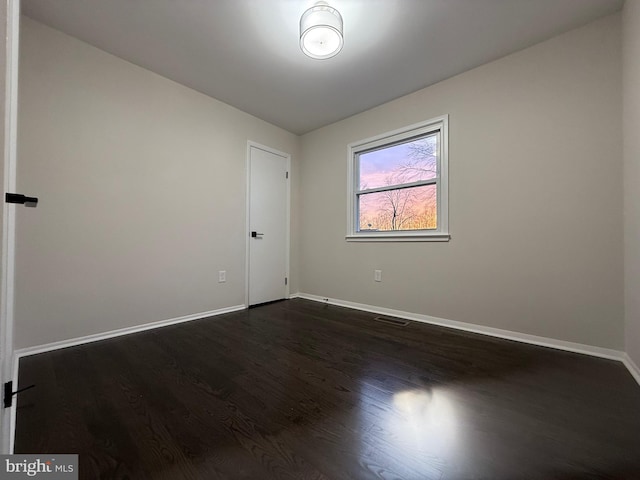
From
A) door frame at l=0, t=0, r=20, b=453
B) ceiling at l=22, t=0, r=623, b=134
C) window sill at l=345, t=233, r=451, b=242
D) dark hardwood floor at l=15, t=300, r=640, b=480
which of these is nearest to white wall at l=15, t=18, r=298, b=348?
ceiling at l=22, t=0, r=623, b=134

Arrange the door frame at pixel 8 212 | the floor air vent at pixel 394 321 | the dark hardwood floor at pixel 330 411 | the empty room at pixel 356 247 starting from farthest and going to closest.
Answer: the floor air vent at pixel 394 321 → the empty room at pixel 356 247 → the dark hardwood floor at pixel 330 411 → the door frame at pixel 8 212

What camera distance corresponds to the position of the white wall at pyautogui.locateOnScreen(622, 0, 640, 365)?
1567 mm

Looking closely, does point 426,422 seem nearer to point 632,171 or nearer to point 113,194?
point 632,171

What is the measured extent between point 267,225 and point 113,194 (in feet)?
5.59

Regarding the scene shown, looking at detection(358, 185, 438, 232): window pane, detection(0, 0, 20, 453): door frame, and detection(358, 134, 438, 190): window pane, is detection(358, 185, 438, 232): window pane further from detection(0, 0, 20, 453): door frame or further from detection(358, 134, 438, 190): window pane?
detection(0, 0, 20, 453): door frame

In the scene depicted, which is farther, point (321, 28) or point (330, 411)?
point (321, 28)

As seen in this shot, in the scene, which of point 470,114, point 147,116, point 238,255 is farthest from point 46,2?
point 470,114

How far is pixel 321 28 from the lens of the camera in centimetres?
174

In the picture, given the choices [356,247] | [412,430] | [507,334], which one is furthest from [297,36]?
[507,334]

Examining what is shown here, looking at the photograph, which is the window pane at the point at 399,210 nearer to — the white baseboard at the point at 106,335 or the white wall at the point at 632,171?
the white wall at the point at 632,171

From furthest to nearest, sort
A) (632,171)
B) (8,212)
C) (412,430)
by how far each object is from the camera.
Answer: (632,171)
(412,430)
(8,212)

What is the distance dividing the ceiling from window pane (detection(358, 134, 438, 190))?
→ 1.97ft

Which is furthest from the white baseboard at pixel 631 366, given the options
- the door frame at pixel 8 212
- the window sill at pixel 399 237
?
the door frame at pixel 8 212

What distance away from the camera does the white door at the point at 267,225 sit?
11.0 feet
